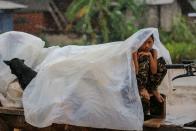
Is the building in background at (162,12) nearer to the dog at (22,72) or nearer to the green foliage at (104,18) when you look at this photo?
the green foliage at (104,18)

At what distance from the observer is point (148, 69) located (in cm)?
491

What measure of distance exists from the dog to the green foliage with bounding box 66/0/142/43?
39.5ft

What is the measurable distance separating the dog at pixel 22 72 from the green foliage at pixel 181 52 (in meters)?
11.0

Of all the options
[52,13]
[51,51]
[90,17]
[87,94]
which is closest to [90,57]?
[87,94]

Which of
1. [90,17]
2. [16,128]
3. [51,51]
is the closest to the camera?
[16,128]

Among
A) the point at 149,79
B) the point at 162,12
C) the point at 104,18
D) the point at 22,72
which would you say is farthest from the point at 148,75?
the point at 162,12

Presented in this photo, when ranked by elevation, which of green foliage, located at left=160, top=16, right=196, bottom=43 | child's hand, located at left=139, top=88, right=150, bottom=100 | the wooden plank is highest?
child's hand, located at left=139, top=88, right=150, bottom=100

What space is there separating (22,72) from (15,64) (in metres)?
0.12

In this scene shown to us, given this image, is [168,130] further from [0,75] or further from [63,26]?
[63,26]

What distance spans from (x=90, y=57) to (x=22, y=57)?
1208 mm

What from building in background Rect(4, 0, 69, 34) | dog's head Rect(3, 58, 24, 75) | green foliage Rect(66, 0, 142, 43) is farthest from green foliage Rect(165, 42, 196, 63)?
dog's head Rect(3, 58, 24, 75)

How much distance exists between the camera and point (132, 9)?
18750 millimetres

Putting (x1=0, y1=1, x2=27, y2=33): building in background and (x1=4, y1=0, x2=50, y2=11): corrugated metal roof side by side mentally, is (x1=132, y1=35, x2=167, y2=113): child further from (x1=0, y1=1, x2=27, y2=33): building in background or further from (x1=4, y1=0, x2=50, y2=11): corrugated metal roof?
(x1=4, y1=0, x2=50, y2=11): corrugated metal roof

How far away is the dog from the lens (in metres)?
5.32
